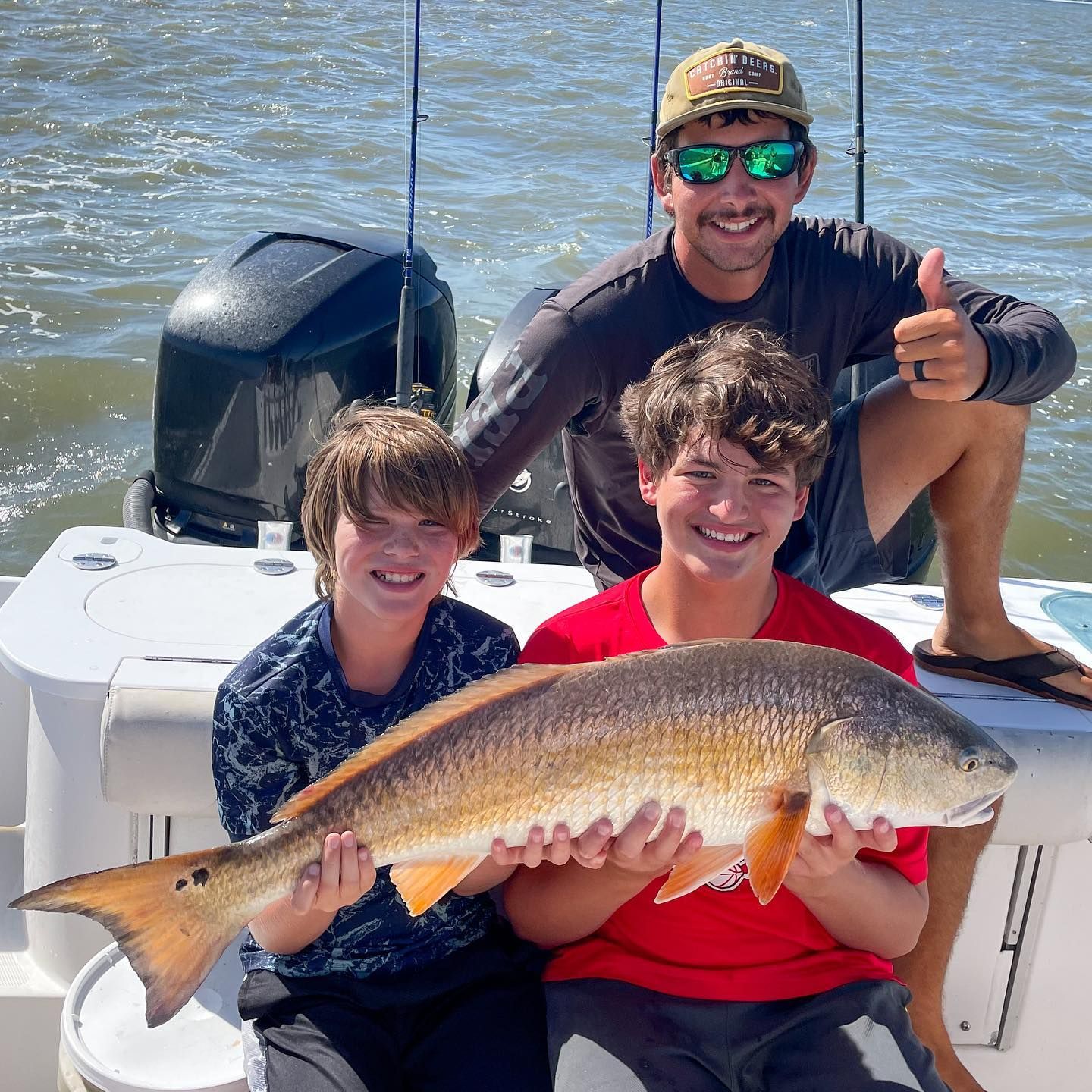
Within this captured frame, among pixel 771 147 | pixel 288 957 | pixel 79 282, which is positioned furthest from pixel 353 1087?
pixel 79 282

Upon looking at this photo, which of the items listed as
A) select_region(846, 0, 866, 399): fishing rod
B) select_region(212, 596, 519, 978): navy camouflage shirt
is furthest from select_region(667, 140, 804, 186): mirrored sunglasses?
select_region(212, 596, 519, 978): navy camouflage shirt

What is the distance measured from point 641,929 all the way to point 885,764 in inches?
22.4

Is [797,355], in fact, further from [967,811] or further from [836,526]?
[967,811]

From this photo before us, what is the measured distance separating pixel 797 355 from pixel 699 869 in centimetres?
150

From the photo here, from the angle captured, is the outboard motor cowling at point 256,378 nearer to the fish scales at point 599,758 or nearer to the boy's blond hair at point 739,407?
the boy's blond hair at point 739,407

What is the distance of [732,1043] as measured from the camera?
7.19ft

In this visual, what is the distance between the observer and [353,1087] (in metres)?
2.11

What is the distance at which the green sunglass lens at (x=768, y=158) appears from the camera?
311 cm

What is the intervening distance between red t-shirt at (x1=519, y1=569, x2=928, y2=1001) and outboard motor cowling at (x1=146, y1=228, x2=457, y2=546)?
227 centimetres

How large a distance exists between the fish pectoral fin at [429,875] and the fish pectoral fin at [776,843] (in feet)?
1.47

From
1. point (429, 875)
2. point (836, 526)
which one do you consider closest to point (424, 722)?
point (429, 875)

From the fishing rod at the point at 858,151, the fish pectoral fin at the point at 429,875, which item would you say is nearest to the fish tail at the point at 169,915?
the fish pectoral fin at the point at 429,875

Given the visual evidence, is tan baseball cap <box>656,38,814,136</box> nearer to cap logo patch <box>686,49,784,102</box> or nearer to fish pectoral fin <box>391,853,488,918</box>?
cap logo patch <box>686,49,784,102</box>

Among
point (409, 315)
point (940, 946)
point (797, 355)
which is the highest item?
point (797, 355)
